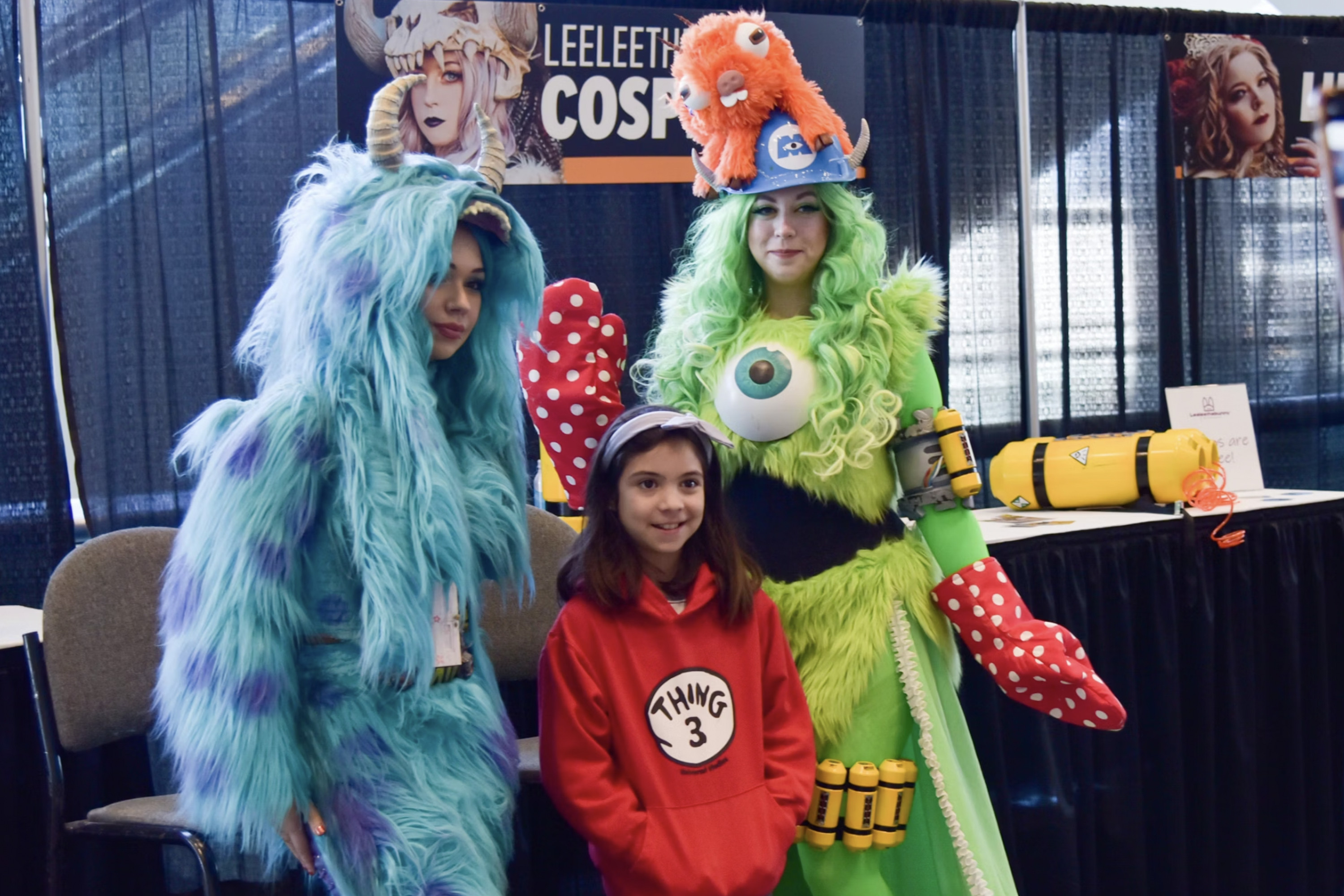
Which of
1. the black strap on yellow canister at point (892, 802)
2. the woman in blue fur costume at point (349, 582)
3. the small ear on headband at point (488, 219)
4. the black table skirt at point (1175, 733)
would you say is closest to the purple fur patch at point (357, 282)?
the woman in blue fur costume at point (349, 582)

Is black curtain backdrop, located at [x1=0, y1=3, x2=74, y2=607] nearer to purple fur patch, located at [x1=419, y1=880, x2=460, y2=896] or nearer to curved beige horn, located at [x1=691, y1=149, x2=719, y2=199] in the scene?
curved beige horn, located at [x1=691, y1=149, x2=719, y2=199]

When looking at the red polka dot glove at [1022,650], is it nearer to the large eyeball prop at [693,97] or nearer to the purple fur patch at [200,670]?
the large eyeball prop at [693,97]

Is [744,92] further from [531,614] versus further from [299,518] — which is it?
[531,614]

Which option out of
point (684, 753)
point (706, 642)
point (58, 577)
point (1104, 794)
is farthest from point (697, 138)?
point (1104, 794)

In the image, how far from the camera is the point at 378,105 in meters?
1.33

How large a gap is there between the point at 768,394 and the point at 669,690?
0.45 metres

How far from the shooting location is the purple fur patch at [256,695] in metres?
1.22

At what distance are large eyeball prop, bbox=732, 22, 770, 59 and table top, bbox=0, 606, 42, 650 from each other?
4.50 feet

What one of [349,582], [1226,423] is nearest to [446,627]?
[349,582]

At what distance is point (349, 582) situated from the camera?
1.31 m

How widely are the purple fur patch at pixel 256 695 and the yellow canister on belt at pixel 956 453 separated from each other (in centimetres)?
99

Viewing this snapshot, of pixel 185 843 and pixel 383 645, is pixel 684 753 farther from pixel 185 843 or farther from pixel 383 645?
pixel 185 843

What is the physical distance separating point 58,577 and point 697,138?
119 cm

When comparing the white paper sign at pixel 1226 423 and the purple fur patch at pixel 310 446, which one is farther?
the white paper sign at pixel 1226 423
